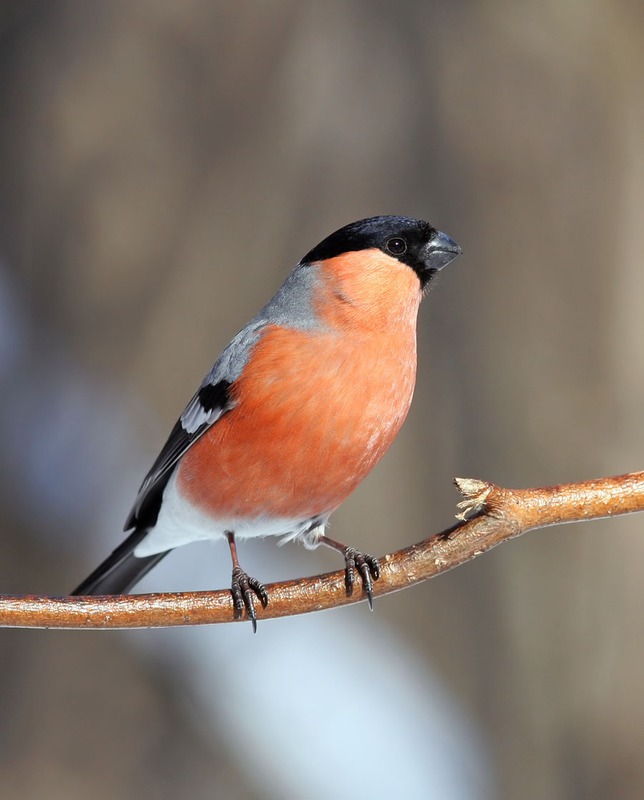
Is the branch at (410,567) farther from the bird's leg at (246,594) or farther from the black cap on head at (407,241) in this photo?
the black cap on head at (407,241)

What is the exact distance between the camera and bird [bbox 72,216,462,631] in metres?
1.55

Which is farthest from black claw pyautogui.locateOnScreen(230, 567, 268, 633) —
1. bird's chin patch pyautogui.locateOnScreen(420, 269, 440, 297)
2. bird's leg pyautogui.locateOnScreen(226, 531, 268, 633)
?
bird's chin patch pyautogui.locateOnScreen(420, 269, 440, 297)

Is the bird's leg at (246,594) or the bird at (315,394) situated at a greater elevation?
the bird at (315,394)

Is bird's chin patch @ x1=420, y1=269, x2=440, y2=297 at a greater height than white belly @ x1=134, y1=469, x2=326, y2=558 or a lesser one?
greater

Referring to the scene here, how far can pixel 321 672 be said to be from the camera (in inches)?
117

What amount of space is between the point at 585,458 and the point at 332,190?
1255 millimetres

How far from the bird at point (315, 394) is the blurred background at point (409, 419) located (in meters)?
1.24

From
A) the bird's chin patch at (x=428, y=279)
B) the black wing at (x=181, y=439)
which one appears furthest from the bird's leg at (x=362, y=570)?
the bird's chin patch at (x=428, y=279)

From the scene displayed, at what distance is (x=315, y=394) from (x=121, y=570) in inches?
32.9

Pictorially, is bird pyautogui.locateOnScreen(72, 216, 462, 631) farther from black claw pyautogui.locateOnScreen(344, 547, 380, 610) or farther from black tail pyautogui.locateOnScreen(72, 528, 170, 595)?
black tail pyautogui.locateOnScreen(72, 528, 170, 595)

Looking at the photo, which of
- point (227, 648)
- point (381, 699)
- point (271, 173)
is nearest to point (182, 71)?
point (271, 173)

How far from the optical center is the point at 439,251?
63.9 inches

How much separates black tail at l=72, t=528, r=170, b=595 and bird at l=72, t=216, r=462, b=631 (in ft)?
1.00

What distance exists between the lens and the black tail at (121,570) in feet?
6.64
